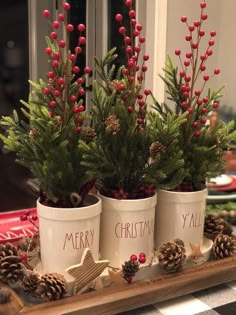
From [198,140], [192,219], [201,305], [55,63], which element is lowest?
[201,305]

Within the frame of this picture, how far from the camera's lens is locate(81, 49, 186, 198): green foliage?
0.79 m

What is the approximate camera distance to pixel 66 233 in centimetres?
75

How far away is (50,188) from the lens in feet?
2.50

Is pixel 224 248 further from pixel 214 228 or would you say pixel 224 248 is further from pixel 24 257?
pixel 24 257

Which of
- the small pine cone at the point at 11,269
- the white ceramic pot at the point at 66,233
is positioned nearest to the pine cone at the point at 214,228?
the white ceramic pot at the point at 66,233

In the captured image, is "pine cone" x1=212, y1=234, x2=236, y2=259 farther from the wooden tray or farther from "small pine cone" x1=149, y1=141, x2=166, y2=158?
"small pine cone" x1=149, y1=141, x2=166, y2=158

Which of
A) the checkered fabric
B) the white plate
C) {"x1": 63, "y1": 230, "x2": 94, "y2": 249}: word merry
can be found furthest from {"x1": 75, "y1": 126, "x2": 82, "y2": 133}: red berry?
the white plate

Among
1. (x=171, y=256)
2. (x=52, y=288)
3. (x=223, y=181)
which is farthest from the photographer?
(x=223, y=181)

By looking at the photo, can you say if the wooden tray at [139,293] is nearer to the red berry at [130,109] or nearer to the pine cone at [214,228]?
the pine cone at [214,228]

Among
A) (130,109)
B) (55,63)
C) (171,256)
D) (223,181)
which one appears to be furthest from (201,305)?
(223,181)

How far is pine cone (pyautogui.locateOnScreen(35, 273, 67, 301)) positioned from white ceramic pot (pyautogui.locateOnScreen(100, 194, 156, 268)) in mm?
128

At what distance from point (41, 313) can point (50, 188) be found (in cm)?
19

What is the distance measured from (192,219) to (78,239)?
234 mm

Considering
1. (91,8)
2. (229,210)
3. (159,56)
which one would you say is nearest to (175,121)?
(229,210)
